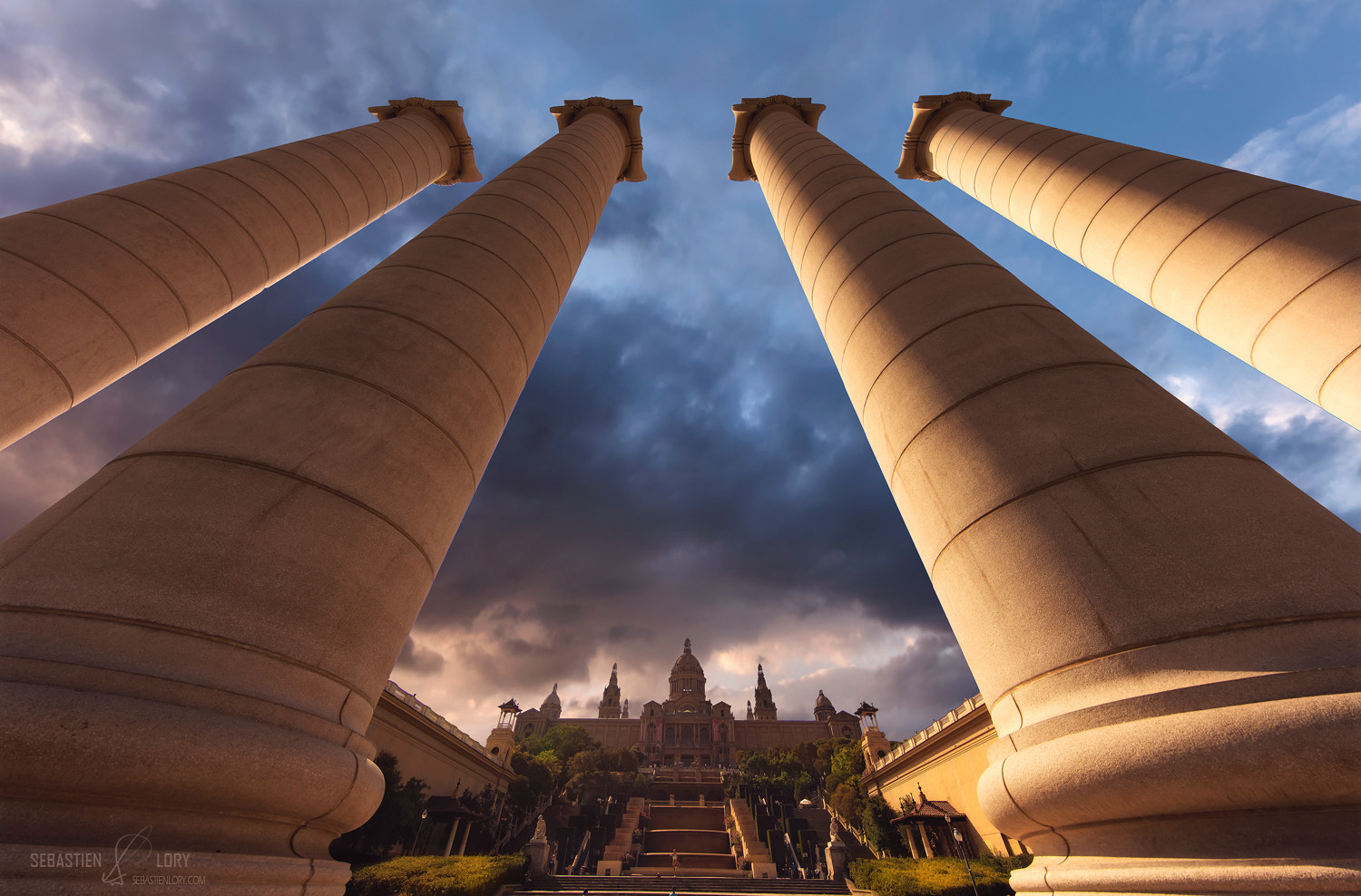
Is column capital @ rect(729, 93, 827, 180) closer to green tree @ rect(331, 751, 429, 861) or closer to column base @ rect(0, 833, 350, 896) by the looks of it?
column base @ rect(0, 833, 350, 896)

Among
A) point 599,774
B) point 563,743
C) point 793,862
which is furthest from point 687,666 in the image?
point 793,862

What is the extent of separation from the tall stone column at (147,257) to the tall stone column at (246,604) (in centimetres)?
584

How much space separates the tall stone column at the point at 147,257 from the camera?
9.05 meters

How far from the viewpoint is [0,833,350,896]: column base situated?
2.76m

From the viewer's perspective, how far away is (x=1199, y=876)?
129 inches

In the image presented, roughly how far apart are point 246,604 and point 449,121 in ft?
92.3

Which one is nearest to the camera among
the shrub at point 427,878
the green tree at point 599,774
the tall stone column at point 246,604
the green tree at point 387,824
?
the tall stone column at point 246,604

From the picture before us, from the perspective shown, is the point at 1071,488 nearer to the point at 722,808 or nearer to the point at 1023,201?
the point at 1023,201

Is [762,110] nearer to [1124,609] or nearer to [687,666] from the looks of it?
[1124,609]

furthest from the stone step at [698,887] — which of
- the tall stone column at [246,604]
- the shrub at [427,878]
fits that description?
the tall stone column at [246,604]

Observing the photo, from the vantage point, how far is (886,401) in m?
7.07

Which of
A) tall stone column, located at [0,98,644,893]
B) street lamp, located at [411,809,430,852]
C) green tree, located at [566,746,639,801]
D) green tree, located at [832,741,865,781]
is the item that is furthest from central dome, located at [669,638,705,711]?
tall stone column, located at [0,98,644,893]

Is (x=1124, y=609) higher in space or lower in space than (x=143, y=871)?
higher

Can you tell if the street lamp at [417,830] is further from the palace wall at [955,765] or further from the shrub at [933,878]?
the palace wall at [955,765]
